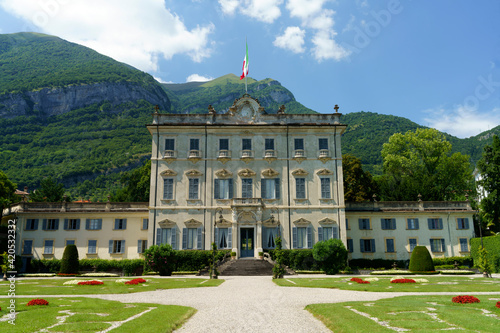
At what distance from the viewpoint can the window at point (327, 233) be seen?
133ft

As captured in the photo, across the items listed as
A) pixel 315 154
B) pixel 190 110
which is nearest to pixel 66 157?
pixel 190 110

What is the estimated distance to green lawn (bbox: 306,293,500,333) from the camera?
10.7m

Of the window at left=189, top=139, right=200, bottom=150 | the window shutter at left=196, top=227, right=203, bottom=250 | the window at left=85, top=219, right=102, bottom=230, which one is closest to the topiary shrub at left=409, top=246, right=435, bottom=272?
the window shutter at left=196, top=227, right=203, bottom=250

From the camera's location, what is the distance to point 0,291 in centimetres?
2092

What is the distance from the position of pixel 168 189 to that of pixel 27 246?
16564 millimetres

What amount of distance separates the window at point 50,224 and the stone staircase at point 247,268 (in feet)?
66.3

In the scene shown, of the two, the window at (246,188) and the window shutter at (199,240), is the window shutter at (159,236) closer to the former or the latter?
the window shutter at (199,240)

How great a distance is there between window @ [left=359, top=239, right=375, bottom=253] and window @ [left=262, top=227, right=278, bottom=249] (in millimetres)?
10109

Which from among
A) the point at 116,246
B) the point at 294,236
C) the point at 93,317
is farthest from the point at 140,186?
the point at 93,317

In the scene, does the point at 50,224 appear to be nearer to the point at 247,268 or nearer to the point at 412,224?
the point at 247,268

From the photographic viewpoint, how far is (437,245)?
43281 millimetres

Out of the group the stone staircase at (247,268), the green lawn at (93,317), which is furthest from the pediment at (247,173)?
the green lawn at (93,317)

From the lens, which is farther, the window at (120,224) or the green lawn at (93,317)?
the window at (120,224)

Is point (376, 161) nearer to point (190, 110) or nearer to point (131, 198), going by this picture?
point (131, 198)
